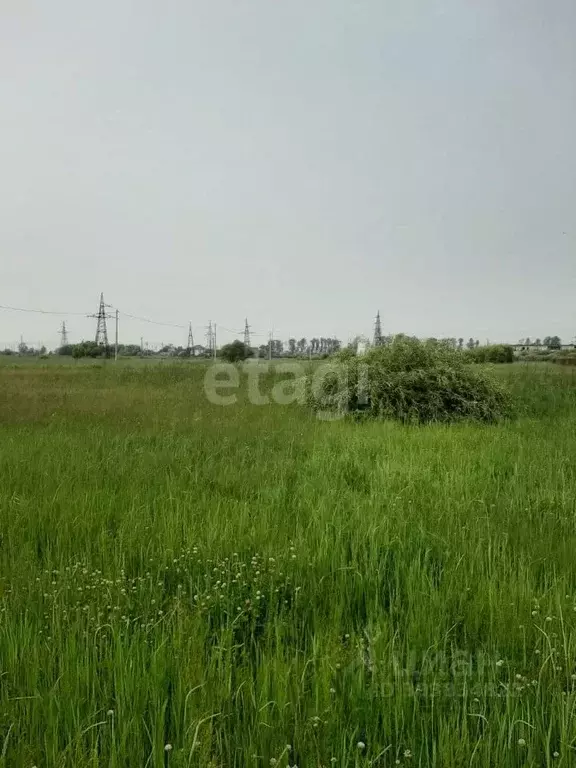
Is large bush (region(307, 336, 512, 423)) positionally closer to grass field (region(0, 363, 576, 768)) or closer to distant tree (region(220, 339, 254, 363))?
grass field (region(0, 363, 576, 768))

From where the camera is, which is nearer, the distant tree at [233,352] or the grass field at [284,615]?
the grass field at [284,615]

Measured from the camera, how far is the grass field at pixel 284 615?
1.64m

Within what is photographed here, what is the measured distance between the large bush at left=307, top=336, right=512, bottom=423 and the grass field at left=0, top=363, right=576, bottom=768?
16.8 ft

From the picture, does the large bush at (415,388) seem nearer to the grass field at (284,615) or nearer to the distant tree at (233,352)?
the grass field at (284,615)

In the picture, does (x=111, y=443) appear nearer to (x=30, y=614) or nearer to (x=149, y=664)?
(x=30, y=614)

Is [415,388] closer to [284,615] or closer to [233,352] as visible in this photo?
[284,615]

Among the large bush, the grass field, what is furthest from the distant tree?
the grass field

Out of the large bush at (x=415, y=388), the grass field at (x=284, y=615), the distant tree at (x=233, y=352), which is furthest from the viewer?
the distant tree at (x=233, y=352)

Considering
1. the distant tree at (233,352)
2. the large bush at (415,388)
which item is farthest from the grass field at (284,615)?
the distant tree at (233,352)

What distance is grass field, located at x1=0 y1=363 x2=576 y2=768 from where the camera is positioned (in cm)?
164

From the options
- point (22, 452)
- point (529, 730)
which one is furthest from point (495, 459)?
point (22, 452)

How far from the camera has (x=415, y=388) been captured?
1088 centimetres

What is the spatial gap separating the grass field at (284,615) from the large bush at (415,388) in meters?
5.14

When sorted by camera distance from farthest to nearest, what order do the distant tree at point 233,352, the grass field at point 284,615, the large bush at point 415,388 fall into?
1. the distant tree at point 233,352
2. the large bush at point 415,388
3. the grass field at point 284,615
